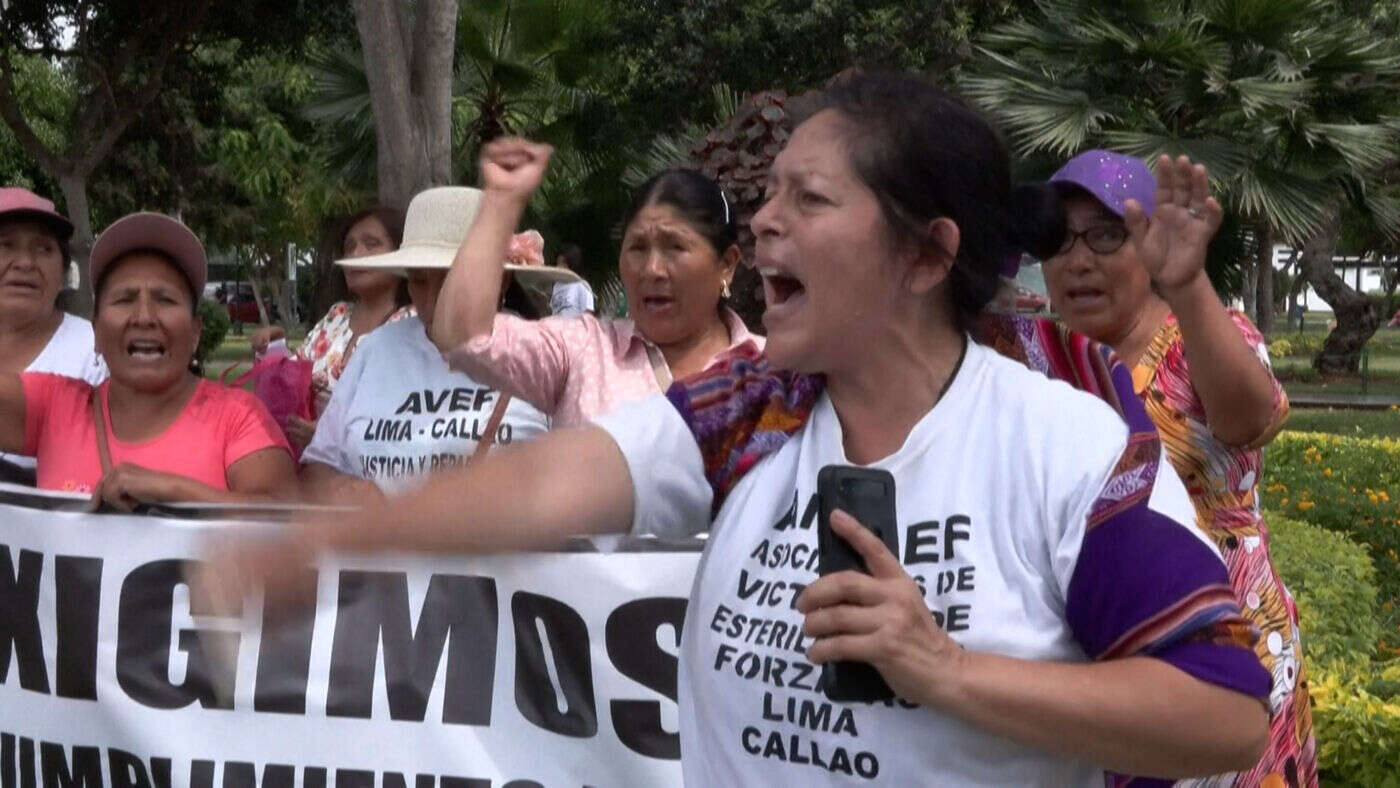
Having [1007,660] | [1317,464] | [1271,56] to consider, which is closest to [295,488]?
[1007,660]

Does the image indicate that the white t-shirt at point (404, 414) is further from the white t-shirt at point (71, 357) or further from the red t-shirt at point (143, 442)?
the white t-shirt at point (71, 357)

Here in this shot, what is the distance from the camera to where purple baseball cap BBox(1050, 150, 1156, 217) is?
116 inches

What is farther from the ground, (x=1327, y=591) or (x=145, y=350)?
(x=145, y=350)

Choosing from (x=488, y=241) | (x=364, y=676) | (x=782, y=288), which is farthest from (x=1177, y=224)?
(x=364, y=676)

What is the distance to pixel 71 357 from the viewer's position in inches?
192

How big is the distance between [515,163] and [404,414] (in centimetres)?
134

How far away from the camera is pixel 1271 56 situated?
13.6m

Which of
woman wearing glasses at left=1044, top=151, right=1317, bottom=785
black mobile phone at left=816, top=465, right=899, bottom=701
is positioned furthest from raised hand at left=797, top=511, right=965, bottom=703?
woman wearing glasses at left=1044, top=151, right=1317, bottom=785

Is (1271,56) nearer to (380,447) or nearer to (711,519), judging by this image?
(380,447)

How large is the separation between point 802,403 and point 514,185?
47.9 inches

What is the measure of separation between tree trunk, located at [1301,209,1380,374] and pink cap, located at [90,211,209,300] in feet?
84.2

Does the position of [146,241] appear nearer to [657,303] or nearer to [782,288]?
[657,303]

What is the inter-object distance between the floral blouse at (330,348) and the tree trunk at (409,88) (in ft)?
10.6

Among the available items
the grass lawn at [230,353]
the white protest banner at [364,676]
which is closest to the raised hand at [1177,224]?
the white protest banner at [364,676]
